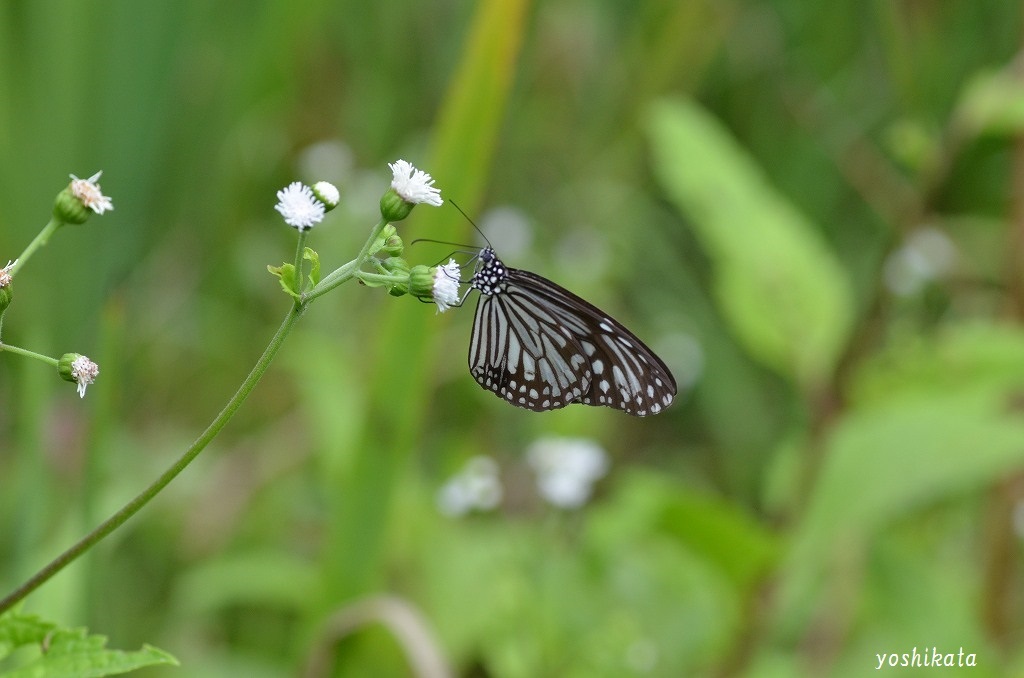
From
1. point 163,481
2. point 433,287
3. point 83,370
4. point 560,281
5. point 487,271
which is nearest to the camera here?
point 163,481

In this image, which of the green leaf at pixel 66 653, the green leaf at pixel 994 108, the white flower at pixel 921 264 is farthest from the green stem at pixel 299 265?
the white flower at pixel 921 264

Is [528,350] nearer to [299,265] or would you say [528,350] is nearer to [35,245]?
[299,265]

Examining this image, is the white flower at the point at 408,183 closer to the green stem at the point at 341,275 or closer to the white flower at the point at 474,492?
the green stem at the point at 341,275

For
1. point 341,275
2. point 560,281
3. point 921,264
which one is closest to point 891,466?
point 921,264

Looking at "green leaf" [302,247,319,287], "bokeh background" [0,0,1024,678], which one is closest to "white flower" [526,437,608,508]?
"bokeh background" [0,0,1024,678]

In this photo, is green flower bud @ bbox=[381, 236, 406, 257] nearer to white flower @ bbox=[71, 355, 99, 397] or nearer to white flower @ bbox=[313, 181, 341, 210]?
white flower @ bbox=[313, 181, 341, 210]
